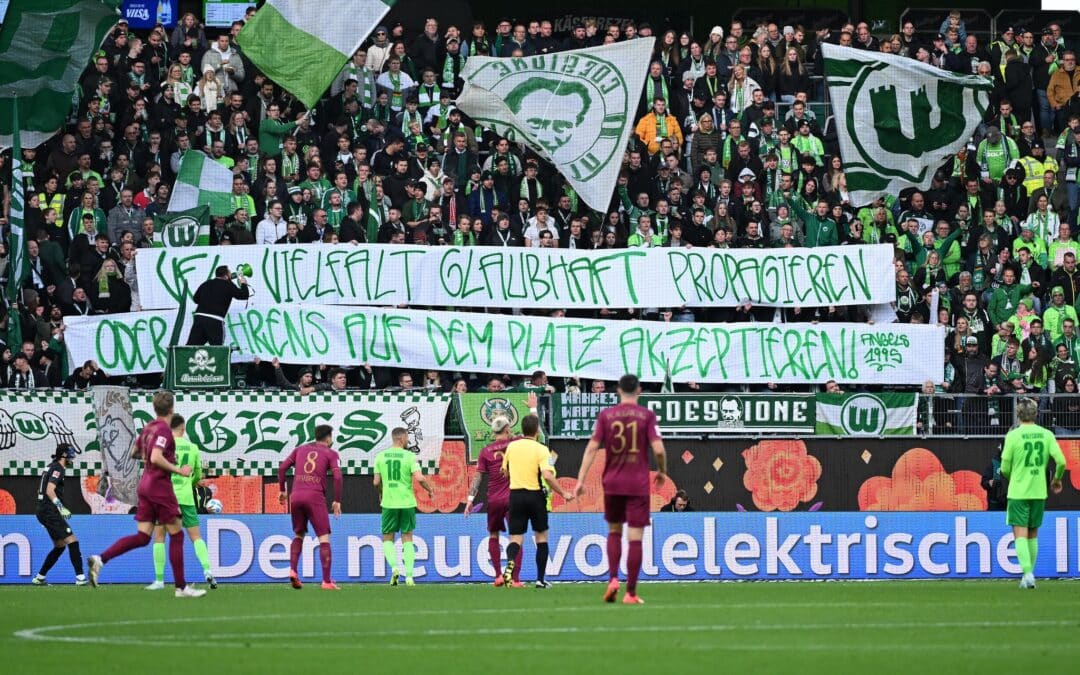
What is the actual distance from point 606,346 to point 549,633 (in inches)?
597

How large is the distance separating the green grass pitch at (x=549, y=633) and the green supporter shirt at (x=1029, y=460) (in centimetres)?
102

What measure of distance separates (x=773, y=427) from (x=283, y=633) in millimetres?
14751

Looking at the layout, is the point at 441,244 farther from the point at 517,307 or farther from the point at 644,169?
the point at 644,169

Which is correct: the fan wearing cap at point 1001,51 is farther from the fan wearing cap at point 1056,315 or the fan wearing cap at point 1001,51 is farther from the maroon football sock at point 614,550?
the maroon football sock at point 614,550

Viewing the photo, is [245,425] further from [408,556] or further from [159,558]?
[159,558]

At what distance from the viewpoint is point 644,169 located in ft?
96.6

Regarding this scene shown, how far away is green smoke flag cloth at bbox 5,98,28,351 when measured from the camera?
87.0ft

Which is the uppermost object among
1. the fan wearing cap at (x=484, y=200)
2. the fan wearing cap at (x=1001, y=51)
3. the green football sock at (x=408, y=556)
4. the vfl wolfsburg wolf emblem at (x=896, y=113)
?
the fan wearing cap at (x=1001, y=51)

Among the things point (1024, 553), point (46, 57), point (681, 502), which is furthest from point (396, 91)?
point (1024, 553)

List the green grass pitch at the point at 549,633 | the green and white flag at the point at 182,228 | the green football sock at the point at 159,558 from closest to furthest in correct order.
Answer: the green grass pitch at the point at 549,633 → the green football sock at the point at 159,558 → the green and white flag at the point at 182,228

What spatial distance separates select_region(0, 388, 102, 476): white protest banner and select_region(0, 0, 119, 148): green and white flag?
4.90m

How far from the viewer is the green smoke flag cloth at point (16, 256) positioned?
26.5 meters

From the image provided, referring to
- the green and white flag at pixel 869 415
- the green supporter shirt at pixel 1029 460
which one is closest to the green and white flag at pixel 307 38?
the green and white flag at pixel 869 415

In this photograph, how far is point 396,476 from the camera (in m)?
20.5
